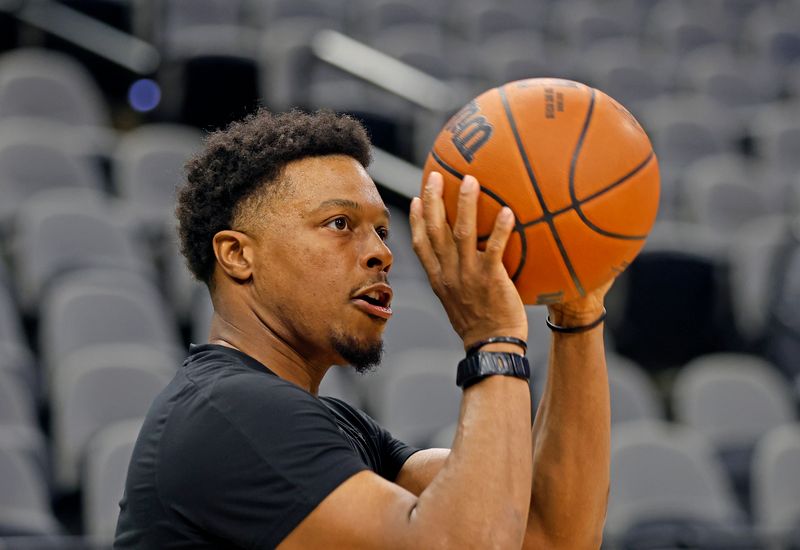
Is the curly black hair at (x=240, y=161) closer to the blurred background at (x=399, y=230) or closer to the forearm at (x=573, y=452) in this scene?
the forearm at (x=573, y=452)

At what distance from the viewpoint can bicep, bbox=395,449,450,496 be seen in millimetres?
2225

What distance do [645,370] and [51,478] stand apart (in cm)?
340

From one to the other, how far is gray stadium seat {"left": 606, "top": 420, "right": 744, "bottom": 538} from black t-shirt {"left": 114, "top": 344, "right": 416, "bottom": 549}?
315 centimetres

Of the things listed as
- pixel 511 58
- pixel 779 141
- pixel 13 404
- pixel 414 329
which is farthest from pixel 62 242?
pixel 779 141

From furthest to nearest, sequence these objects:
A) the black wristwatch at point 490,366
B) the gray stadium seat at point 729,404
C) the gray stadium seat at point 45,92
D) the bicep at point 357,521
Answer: the gray stadium seat at point 45,92, the gray stadium seat at point 729,404, the black wristwatch at point 490,366, the bicep at point 357,521

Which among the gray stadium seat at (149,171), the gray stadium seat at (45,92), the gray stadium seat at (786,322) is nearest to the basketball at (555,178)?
the gray stadium seat at (149,171)

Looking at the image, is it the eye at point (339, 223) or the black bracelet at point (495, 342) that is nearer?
the black bracelet at point (495, 342)

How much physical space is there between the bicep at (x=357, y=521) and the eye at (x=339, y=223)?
0.48 m

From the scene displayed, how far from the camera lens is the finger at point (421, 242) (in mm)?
1986

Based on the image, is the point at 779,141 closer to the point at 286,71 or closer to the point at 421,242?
the point at 286,71

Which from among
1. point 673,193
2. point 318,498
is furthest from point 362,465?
point 673,193

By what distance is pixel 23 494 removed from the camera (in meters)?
4.11

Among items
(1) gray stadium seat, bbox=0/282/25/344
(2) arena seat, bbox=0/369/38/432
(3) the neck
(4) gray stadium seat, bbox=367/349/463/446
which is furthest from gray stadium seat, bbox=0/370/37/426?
(3) the neck

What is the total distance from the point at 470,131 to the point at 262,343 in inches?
19.3
